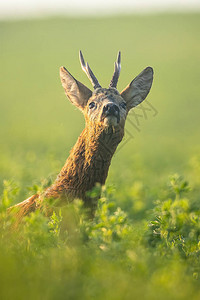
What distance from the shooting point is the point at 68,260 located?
4.66m

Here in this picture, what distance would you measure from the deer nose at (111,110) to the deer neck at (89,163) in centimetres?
20

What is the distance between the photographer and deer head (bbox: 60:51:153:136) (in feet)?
22.1

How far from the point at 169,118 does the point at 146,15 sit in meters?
25.0

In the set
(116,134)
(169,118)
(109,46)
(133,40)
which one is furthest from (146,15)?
(116,134)

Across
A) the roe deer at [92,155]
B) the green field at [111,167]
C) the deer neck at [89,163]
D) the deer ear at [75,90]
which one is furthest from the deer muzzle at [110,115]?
the green field at [111,167]

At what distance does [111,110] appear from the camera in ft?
21.9

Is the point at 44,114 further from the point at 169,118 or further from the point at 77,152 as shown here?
the point at 77,152

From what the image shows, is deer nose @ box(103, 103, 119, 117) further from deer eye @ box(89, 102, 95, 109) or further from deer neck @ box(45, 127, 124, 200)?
deer eye @ box(89, 102, 95, 109)

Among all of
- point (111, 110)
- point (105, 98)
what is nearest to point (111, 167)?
point (105, 98)

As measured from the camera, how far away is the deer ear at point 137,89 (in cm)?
784

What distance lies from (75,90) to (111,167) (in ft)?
22.2

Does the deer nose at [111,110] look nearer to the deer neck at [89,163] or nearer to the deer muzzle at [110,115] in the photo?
the deer muzzle at [110,115]

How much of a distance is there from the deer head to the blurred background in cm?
388

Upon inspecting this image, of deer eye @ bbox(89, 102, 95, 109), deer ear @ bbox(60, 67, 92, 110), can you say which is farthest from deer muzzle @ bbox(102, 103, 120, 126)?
deer ear @ bbox(60, 67, 92, 110)
